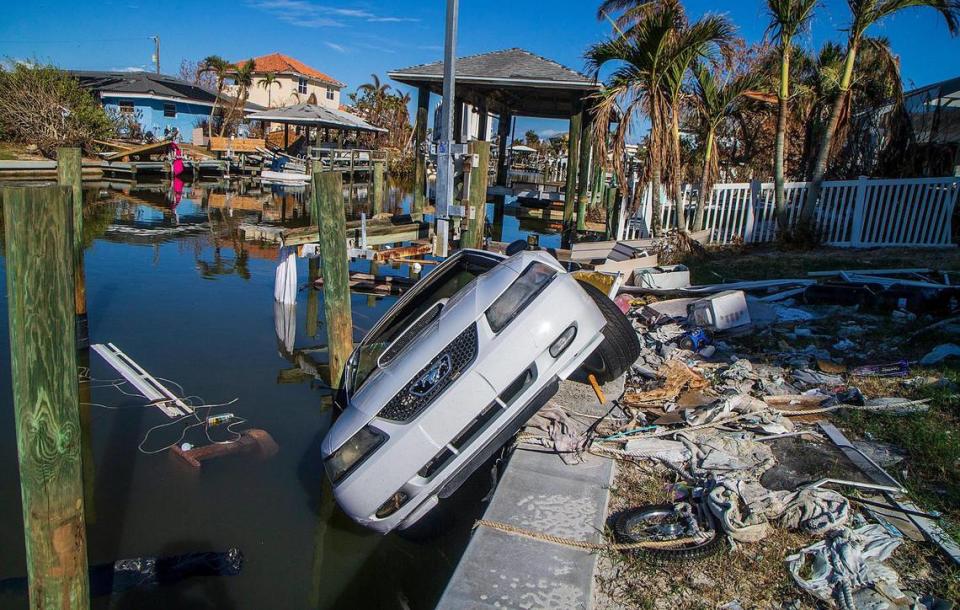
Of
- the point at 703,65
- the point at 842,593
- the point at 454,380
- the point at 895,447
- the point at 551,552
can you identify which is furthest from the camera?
the point at 703,65

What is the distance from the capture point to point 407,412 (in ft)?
13.0

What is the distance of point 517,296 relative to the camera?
4.16 m

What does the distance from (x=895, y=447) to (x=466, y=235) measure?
25.6 ft

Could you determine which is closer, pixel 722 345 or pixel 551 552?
pixel 551 552

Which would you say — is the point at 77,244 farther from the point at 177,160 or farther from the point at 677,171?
the point at 177,160

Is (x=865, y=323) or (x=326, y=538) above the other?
(x=865, y=323)

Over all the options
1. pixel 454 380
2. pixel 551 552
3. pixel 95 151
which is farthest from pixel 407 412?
pixel 95 151

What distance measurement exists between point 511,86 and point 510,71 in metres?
0.62

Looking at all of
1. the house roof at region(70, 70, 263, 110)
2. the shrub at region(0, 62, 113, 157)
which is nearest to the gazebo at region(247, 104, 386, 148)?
the shrub at region(0, 62, 113, 157)

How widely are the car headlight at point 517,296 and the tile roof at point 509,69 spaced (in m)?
12.0

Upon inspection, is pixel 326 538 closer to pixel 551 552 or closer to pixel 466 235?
pixel 551 552

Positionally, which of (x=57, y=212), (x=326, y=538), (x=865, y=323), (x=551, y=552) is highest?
(x=57, y=212)

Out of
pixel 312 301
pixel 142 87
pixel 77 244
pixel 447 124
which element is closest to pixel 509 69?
pixel 447 124

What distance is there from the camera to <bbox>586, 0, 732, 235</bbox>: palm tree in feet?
38.9
